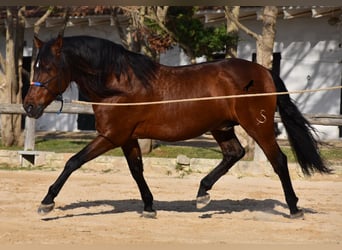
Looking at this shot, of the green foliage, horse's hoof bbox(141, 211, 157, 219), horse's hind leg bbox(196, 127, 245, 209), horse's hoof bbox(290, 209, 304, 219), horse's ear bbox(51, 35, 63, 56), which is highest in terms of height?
horse's ear bbox(51, 35, 63, 56)

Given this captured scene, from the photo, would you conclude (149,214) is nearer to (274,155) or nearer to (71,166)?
(71,166)

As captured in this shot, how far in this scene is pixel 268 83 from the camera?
27.2 ft

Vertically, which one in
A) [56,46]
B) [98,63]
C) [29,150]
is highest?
Answer: [56,46]

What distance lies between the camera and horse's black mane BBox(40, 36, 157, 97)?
7.93 m

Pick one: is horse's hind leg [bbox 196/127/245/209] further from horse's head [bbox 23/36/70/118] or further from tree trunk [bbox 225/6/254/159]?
tree trunk [bbox 225/6/254/159]

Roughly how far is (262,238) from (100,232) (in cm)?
154

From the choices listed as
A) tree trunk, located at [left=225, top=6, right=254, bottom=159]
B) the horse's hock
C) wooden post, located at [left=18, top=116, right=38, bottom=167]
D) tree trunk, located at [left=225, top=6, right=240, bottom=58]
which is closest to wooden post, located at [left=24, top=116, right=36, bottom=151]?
wooden post, located at [left=18, top=116, right=38, bottom=167]

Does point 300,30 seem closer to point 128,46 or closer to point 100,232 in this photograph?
point 128,46

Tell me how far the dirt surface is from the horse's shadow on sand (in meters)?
0.01

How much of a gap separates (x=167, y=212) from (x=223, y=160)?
34.5 inches

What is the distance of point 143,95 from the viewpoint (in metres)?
8.02

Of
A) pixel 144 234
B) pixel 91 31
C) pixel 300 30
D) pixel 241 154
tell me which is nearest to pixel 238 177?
pixel 241 154

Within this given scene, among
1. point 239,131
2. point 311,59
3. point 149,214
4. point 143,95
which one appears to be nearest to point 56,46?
point 143,95

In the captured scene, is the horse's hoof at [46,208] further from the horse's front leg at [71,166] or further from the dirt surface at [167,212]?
the dirt surface at [167,212]
